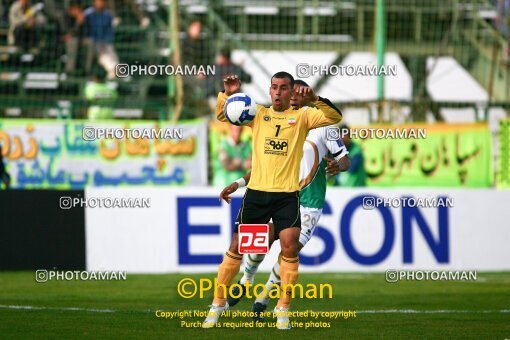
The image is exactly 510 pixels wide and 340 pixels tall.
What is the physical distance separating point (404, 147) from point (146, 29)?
7.24 meters

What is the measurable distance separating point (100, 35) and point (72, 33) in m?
0.72

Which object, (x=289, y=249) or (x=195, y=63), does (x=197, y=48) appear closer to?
(x=195, y=63)

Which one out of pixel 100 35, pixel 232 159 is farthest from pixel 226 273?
pixel 100 35

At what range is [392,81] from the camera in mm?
25016

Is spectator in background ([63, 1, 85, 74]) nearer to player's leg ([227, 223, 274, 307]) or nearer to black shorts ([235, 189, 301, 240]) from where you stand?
player's leg ([227, 223, 274, 307])

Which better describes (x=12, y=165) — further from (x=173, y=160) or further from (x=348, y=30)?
(x=348, y=30)

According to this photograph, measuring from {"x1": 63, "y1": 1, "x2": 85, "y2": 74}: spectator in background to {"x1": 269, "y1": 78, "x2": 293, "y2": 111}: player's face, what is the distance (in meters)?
14.0

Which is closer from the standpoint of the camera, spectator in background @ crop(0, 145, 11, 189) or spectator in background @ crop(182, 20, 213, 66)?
spectator in background @ crop(0, 145, 11, 189)

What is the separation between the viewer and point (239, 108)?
35.1ft

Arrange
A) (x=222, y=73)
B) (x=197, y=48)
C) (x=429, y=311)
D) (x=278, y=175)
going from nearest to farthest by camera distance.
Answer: (x=278, y=175), (x=429, y=311), (x=222, y=73), (x=197, y=48)

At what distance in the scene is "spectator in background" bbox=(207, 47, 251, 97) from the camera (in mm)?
22844

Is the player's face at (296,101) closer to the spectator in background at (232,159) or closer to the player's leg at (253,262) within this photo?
the player's leg at (253,262)

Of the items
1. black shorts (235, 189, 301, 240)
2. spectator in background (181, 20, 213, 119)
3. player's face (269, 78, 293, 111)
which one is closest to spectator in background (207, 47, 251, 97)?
spectator in background (181, 20, 213, 119)

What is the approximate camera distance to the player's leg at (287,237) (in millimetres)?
10977
